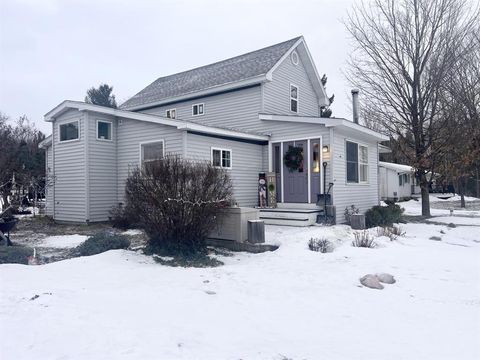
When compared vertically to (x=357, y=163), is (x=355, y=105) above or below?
above

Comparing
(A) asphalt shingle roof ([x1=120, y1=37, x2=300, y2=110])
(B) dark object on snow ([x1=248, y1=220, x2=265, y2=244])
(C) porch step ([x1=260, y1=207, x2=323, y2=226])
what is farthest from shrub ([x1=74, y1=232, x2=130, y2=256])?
(A) asphalt shingle roof ([x1=120, y1=37, x2=300, y2=110])

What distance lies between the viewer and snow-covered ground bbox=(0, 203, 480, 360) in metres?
3.42

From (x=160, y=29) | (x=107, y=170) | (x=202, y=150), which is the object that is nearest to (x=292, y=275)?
(x=202, y=150)

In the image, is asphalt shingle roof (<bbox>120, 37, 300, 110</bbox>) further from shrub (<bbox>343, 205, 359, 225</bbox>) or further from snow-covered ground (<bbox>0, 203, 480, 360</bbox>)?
snow-covered ground (<bbox>0, 203, 480, 360</bbox>)

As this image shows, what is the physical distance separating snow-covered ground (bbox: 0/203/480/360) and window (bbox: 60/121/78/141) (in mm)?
8295

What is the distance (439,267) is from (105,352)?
20.1 ft

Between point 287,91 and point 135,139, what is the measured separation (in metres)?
6.76

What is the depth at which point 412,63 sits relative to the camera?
51.0 feet

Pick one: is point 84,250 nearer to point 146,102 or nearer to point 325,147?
point 325,147

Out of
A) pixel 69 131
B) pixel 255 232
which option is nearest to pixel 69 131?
pixel 69 131

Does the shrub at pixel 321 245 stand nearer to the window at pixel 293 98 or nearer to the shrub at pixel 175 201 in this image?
the shrub at pixel 175 201

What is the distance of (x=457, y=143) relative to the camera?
49.9 feet

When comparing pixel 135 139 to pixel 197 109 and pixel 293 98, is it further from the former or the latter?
pixel 293 98

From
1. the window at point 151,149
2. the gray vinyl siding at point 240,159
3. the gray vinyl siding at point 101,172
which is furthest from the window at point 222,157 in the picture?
the gray vinyl siding at point 101,172
